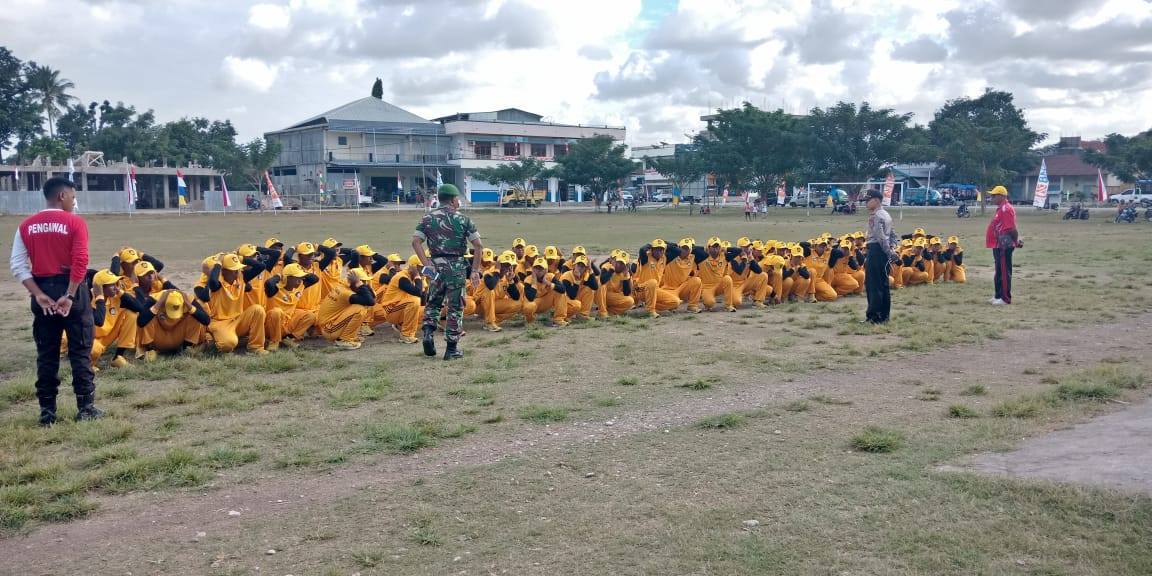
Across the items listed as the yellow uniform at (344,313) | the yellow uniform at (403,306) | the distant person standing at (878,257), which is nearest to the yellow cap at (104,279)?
the yellow uniform at (344,313)

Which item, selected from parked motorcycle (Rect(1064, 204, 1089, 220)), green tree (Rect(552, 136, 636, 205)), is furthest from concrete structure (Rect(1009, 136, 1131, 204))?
green tree (Rect(552, 136, 636, 205))

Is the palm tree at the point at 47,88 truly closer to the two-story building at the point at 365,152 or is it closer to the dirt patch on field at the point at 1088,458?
the two-story building at the point at 365,152

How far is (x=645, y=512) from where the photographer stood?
4.93 meters

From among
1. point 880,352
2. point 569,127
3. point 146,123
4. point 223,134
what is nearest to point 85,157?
point 146,123

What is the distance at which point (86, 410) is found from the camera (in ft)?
22.4

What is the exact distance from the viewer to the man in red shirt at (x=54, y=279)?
6504mm

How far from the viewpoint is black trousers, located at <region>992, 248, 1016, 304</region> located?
13266mm

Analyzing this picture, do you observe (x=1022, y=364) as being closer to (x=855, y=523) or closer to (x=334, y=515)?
(x=855, y=523)

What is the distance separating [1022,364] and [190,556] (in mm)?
8049

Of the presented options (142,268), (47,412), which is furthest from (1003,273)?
(47,412)

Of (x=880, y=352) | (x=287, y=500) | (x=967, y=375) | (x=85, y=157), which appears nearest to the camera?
(x=287, y=500)

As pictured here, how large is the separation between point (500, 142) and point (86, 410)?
77.3 meters

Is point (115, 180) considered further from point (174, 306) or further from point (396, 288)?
point (174, 306)

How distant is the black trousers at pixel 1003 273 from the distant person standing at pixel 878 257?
263 cm
